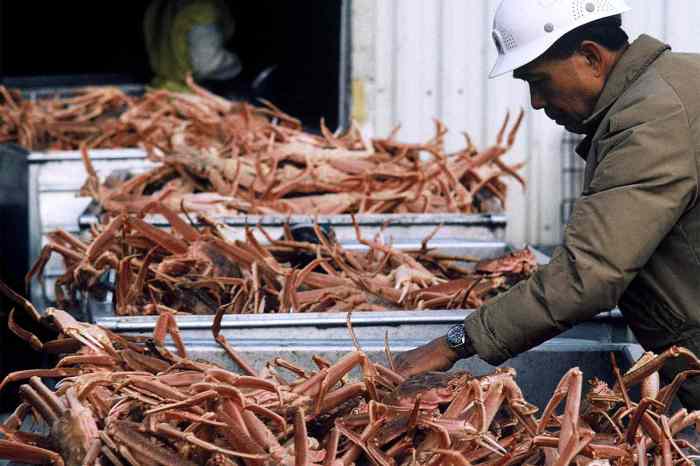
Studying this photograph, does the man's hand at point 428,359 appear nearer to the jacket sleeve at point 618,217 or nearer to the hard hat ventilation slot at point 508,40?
the jacket sleeve at point 618,217

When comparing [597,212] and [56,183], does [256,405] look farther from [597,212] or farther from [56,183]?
[56,183]

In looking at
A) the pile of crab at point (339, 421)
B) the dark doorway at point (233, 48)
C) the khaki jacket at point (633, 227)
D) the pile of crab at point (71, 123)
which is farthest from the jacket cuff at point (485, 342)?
the dark doorway at point (233, 48)

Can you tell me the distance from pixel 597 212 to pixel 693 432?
0.44m

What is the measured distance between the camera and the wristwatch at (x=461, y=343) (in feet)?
7.07

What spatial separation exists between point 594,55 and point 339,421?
968 millimetres

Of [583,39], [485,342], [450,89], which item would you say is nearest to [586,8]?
[583,39]

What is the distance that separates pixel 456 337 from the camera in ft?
7.11

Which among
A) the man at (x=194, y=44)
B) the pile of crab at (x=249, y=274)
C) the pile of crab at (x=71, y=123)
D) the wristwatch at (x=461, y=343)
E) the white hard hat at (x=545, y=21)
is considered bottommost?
the pile of crab at (x=249, y=274)

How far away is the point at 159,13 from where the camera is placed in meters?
7.27

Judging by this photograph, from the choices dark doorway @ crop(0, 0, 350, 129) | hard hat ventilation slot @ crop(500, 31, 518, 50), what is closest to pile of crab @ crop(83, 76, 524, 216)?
dark doorway @ crop(0, 0, 350, 129)

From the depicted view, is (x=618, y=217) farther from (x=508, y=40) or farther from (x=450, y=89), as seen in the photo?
(x=450, y=89)

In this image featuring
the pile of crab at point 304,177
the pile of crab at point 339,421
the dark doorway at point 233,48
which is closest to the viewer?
the pile of crab at point 339,421

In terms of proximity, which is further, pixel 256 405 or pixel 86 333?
pixel 86 333

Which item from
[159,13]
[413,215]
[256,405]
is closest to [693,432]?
[256,405]
